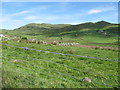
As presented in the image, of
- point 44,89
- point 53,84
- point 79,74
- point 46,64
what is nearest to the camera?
point 44,89

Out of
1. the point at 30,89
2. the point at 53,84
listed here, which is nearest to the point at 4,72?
the point at 30,89

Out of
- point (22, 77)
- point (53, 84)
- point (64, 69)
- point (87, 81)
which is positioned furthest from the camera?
point (64, 69)

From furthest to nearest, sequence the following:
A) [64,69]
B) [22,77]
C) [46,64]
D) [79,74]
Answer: [46,64] < [64,69] < [79,74] < [22,77]

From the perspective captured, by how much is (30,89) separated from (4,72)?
283 centimetres

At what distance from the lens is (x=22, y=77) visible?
8531 millimetres

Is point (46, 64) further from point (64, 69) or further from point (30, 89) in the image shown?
point (30, 89)

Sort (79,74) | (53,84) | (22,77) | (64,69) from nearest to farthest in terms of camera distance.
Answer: (53,84) < (22,77) < (79,74) < (64,69)

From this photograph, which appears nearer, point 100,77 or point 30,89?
point 30,89

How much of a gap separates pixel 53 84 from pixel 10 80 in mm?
2308

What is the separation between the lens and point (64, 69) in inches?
502

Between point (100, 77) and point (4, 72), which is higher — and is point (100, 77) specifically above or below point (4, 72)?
below

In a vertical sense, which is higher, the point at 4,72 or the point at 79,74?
the point at 4,72

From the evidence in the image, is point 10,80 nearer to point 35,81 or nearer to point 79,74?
point 35,81

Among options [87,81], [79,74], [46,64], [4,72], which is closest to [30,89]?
[4,72]
